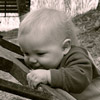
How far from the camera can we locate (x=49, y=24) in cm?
207

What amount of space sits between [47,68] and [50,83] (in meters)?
0.17

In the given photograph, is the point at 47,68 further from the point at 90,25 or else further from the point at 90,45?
the point at 90,25

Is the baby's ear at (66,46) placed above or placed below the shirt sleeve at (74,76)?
above

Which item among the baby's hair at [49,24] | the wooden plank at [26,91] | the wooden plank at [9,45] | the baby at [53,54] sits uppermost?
the baby's hair at [49,24]

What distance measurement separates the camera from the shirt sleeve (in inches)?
76.5

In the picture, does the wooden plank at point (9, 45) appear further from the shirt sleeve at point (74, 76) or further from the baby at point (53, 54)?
the shirt sleeve at point (74, 76)

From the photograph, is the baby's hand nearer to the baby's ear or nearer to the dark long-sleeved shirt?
the dark long-sleeved shirt

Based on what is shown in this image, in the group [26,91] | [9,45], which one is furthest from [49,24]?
[9,45]

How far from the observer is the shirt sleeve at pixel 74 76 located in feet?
6.38

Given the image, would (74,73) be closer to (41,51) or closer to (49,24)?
(41,51)

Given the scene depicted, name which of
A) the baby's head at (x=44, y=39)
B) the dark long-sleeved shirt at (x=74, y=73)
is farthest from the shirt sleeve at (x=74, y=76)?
the baby's head at (x=44, y=39)

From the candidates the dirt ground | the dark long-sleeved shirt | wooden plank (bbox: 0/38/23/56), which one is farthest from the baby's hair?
the dirt ground

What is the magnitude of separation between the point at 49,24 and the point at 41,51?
167mm

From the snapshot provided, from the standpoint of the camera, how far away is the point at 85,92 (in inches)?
82.4
